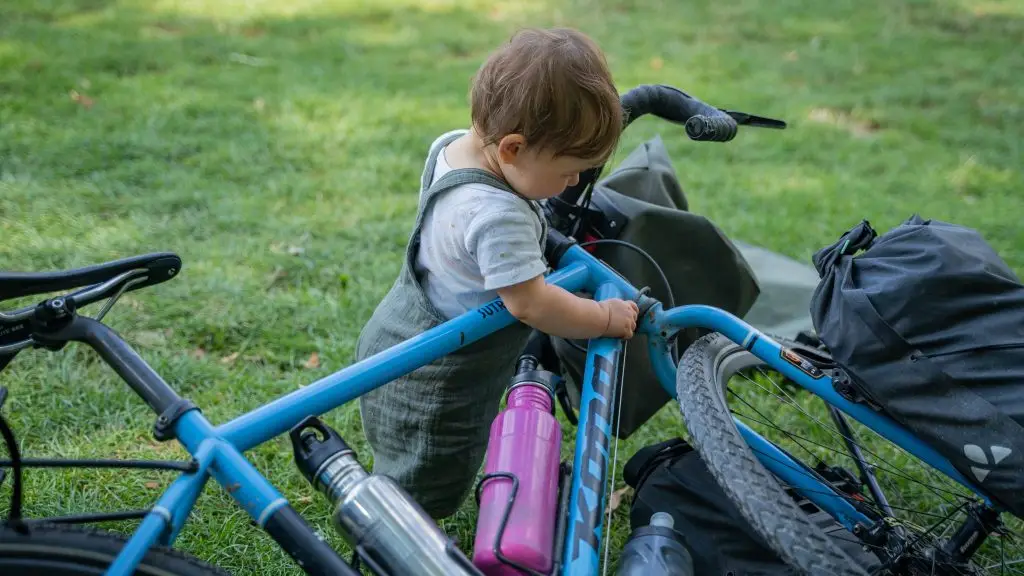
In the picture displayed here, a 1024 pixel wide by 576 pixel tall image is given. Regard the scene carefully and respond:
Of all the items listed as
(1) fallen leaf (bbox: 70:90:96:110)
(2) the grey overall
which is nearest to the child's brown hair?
(2) the grey overall

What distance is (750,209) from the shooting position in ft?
14.3

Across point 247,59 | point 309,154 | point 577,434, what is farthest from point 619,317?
point 247,59

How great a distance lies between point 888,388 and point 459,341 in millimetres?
784

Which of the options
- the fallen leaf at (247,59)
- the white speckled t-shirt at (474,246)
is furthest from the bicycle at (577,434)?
the fallen leaf at (247,59)

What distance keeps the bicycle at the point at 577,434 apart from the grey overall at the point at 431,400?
0.17 metres

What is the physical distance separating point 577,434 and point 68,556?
86 centimetres

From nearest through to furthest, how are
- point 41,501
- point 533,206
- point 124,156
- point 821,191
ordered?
point 533,206 → point 41,501 → point 124,156 → point 821,191

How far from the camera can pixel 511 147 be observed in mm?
1647

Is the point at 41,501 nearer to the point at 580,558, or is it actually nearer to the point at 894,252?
the point at 580,558

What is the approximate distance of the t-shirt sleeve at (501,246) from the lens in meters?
1.60

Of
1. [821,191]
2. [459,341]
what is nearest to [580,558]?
[459,341]

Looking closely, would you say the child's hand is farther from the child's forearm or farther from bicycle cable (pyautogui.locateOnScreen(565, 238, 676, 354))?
bicycle cable (pyautogui.locateOnScreen(565, 238, 676, 354))

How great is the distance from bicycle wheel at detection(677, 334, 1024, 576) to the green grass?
61 centimetres

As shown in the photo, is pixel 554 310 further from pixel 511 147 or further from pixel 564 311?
pixel 511 147
